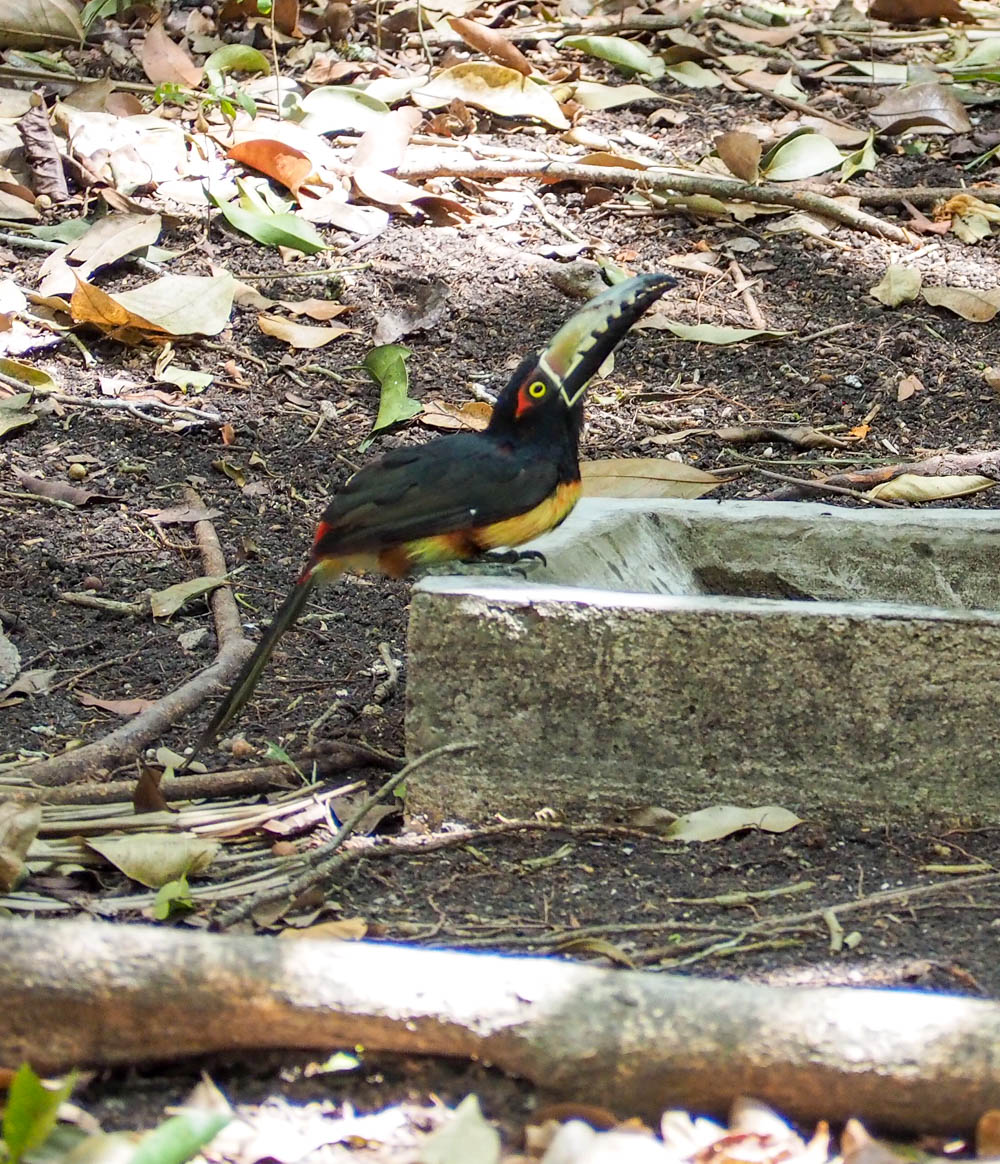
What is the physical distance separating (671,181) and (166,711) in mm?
3675

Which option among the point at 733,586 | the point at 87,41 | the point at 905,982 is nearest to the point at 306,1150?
the point at 905,982

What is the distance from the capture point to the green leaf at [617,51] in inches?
292

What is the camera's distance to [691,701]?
3.23 meters

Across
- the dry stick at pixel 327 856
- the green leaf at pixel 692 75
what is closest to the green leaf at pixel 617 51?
the green leaf at pixel 692 75

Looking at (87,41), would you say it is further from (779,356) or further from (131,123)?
(779,356)

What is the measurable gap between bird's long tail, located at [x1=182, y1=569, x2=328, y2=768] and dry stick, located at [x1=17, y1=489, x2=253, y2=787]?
0.43 feet

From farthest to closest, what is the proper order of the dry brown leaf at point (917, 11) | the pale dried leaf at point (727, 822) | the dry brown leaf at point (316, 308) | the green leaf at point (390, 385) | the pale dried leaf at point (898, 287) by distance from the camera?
the dry brown leaf at point (917, 11), the pale dried leaf at point (898, 287), the dry brown leaf at point (316, 308), the green leaf at point (390, 385), the pale dried leaf at point (727, 822)

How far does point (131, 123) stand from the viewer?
6590mm

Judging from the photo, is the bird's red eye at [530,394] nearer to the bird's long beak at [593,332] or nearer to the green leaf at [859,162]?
the bird's long beak at [593,332]

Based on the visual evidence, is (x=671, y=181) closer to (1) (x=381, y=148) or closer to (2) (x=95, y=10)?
(1) (x=381, y=148)

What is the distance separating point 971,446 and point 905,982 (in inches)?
116

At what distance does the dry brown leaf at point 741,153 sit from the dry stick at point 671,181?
0.09m

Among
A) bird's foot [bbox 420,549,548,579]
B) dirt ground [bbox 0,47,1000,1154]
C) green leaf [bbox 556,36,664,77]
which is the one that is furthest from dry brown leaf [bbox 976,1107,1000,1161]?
green leaf [bbox 556,36,664,77]

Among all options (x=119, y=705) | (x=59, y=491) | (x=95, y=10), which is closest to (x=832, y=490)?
(x=119, y=705)
